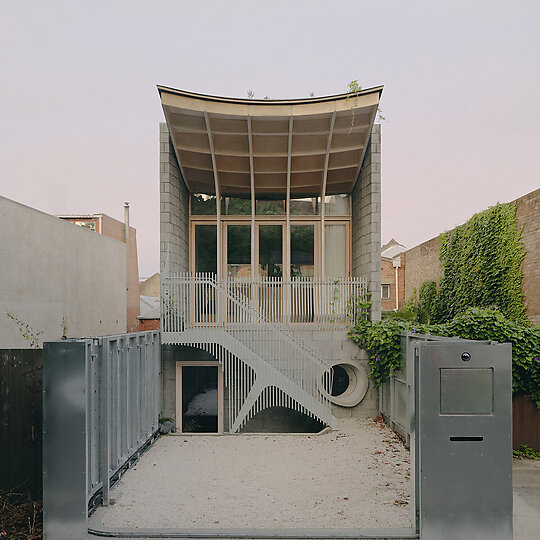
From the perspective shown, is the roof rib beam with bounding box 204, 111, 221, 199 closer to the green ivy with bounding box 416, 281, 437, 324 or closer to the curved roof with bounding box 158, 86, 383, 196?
the curved roof with bounding box 158, 86, 383, 196

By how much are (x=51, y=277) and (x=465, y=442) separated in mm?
11463

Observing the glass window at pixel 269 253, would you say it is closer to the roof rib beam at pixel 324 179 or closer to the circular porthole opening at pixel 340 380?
the roof rib beam at pixel 324 179

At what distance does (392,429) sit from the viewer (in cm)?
977

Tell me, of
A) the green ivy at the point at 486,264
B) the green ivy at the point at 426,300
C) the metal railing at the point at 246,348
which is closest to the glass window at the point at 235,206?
the metal railing at the point at 246,348

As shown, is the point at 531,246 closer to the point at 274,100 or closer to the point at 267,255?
the point at 267,255

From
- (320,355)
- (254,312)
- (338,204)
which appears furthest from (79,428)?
(338,204)

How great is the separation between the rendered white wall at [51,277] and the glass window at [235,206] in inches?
189

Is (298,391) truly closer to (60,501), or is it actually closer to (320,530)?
(320,530)

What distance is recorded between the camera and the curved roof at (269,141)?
10.4m

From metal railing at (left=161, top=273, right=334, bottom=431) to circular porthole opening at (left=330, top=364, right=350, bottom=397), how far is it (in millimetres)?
856

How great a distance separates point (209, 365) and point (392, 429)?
4161 mm

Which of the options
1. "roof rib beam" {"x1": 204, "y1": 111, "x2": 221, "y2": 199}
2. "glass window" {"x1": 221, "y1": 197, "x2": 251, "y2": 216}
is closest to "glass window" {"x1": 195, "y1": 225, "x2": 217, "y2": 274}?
"glass window" {"x1": 221, "y1": 197, "x2": 251, "y2": 216}

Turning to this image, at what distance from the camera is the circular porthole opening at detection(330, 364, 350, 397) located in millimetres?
11352

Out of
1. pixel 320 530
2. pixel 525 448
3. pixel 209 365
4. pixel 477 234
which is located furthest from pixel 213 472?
pixel 477 234
